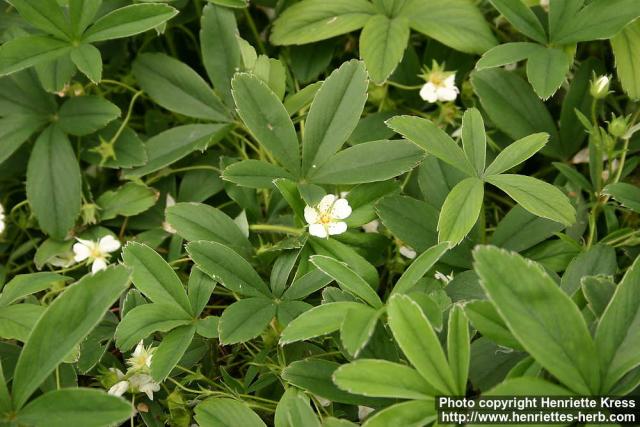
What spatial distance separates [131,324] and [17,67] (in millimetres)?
515

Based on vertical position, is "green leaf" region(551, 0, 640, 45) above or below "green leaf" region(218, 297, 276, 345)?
above

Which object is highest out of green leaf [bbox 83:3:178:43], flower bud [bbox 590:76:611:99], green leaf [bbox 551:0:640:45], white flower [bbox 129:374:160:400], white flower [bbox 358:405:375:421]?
green leaf [bbox 83:3:178:43]

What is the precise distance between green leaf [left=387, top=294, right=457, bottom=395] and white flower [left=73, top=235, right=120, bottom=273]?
662 millimetres

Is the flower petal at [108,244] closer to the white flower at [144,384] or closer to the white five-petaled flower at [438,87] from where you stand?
the white flower at [144,384]

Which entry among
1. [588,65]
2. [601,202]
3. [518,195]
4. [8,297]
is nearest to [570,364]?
[518,195]

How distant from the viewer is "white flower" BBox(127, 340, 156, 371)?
3.66 ft

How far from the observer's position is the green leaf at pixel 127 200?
54.4 inches

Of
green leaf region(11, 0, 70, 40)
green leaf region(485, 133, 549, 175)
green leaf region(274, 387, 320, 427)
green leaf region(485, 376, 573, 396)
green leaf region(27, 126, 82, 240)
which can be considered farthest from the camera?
green leaf region(27, 126, 82, 240)

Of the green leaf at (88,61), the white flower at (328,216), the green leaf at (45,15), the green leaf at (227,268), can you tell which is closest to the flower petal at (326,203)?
the white flower at (328,216)

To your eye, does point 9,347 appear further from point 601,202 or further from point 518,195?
point 601,202

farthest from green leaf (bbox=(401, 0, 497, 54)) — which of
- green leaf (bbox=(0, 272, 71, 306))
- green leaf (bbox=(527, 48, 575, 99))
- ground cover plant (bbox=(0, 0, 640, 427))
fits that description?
green leaf (bbox=(0, 272, 71, 306))

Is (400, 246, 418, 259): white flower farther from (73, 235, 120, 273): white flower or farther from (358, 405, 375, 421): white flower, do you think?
(73, 235, 120, 273): white flower

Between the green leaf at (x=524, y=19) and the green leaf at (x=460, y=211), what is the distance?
38cm

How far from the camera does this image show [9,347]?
3.87 ft
